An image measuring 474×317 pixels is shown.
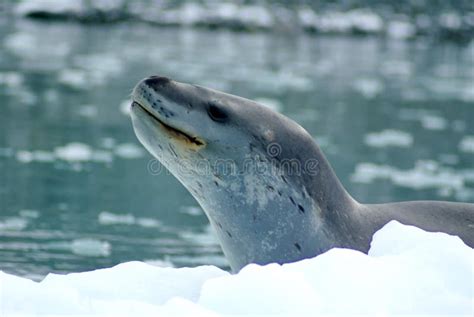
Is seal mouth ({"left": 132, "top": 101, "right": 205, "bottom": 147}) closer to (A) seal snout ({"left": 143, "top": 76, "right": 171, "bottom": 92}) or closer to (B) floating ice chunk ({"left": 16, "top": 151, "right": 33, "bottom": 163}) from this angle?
(A) seal snout ({"left": 143, "top": 76, "right": 171, "bottom": 92})

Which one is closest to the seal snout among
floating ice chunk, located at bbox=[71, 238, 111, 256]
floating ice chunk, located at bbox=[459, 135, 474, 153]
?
floating ice chunk, located at bbox=[71, 238, 111, 256]

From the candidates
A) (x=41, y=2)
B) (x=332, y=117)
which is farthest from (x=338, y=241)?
(x=41, y=2)

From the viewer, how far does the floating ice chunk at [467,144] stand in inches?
468

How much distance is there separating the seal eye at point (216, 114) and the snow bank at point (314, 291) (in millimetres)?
871

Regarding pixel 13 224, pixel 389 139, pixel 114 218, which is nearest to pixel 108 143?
pixel 114 218

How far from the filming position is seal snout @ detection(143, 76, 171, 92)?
13.5 feet

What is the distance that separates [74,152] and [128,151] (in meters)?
0.61

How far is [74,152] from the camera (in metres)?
9.59

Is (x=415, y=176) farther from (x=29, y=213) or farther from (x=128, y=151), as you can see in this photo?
(x=29, y=213)

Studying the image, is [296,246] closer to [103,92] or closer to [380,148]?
[380,148]

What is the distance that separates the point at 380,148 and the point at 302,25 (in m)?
18.3

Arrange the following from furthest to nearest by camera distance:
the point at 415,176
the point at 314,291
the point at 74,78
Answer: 1. the point at 74,78
2. the point at 415,176
3. the point at 314,291

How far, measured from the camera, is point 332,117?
45.6 ft

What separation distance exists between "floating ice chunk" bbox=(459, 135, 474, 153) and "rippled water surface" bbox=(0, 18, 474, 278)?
0.13 feet
